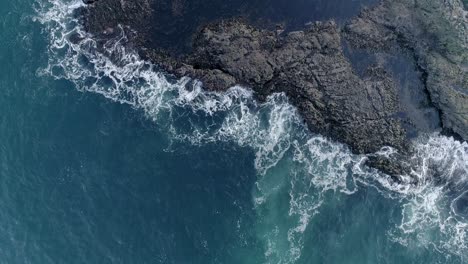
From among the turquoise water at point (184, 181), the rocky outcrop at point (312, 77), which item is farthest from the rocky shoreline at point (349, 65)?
the turquoise water at point (184, 181)

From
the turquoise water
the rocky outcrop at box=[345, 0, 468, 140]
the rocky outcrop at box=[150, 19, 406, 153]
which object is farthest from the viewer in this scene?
the rocky outcrop at box=[345, 0, 468, 140]

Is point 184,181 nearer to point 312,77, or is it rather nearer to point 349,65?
point 312,77

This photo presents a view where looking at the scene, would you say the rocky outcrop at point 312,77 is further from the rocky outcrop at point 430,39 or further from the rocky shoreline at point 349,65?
the rocky outcrop at point 430,39

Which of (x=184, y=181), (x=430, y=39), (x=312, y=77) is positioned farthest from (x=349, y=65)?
(x=184, y=181)

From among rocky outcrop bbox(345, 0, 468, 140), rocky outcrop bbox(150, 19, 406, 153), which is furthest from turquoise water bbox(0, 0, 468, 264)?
rocky outcrop bbox(345, 0, 468, 140)

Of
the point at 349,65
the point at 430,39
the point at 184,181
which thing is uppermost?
the point at 430,39

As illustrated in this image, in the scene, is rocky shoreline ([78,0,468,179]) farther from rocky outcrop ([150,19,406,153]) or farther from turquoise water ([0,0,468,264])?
turquoise water ([0,0,468,264])
